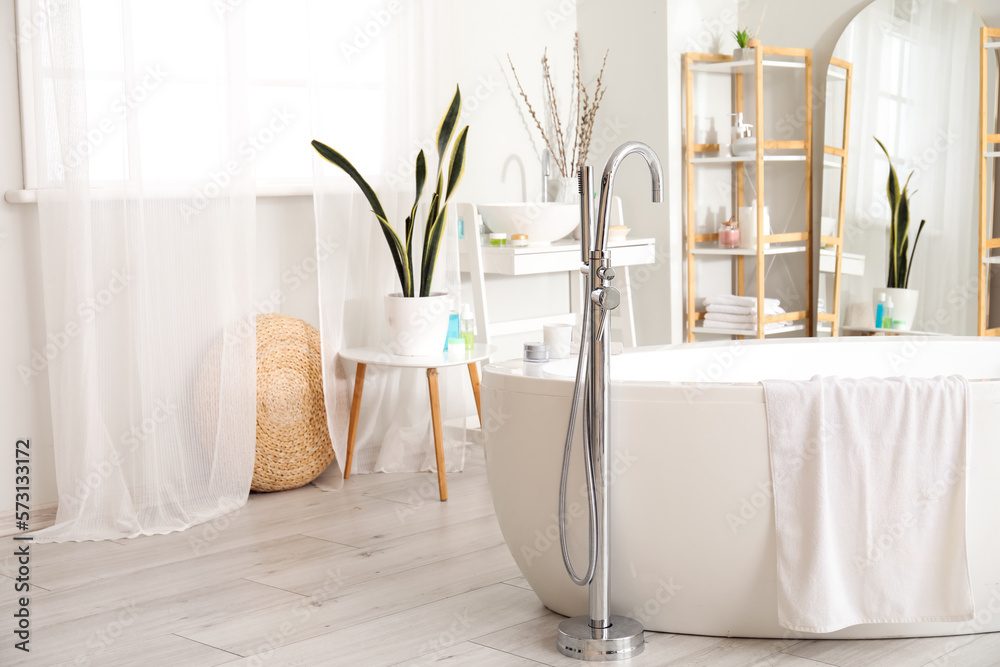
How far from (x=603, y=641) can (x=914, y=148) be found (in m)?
2.78

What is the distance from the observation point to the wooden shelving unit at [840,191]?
4.33 metres

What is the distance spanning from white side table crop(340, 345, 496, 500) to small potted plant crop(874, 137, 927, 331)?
169cm

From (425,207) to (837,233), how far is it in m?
1.80

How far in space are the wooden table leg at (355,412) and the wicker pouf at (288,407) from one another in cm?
7

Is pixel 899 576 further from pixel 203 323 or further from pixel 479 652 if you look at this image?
pixel 203 323

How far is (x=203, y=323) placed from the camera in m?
3.33

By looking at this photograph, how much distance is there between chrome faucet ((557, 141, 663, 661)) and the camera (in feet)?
7.05

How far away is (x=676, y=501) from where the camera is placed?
2156 mm

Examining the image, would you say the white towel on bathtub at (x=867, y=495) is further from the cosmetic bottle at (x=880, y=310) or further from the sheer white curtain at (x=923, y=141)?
the cosmetic bottle at (x=880, y=310)

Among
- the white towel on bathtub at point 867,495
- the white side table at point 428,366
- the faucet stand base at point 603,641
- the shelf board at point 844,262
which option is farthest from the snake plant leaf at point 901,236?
the faucet stand base at point 603,641

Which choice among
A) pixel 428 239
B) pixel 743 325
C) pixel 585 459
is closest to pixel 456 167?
pixel 428 239

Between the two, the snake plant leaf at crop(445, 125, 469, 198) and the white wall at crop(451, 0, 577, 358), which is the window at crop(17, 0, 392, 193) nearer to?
the snake plant leaf at crop(445, 125, 469, 198)

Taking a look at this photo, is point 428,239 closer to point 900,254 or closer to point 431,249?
point 431,249

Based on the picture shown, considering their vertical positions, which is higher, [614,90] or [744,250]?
[614,90]
